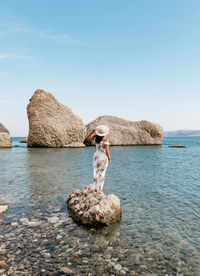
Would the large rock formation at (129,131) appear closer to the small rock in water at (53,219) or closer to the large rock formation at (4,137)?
the large rock formation at (4,137)

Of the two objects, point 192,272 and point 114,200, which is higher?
point 114,200

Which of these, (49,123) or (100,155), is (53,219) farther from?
(49,123)

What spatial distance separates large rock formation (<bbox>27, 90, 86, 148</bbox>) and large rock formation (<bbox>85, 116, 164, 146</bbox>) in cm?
769

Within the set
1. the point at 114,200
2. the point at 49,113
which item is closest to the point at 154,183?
the point at 114,200

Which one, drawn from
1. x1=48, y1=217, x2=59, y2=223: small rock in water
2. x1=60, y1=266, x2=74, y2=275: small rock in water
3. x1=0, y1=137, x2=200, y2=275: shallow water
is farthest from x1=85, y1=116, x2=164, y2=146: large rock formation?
x1=60, y1=266, x2=74, y2=275: small rock in water

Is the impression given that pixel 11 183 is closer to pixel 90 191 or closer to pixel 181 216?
pixel 90 191

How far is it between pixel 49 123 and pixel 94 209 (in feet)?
102

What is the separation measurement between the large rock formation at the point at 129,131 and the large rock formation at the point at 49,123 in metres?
7.69

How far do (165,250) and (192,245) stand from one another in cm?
79

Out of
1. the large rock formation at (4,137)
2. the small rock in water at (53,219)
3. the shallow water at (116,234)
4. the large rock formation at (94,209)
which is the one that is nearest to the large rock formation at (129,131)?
the large rock formation at (4,137)

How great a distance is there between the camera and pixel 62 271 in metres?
4.38

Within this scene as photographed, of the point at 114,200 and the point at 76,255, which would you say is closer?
the point at 76,255

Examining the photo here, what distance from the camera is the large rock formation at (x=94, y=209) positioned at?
6.49 m

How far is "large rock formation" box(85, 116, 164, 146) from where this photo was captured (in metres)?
46.8
